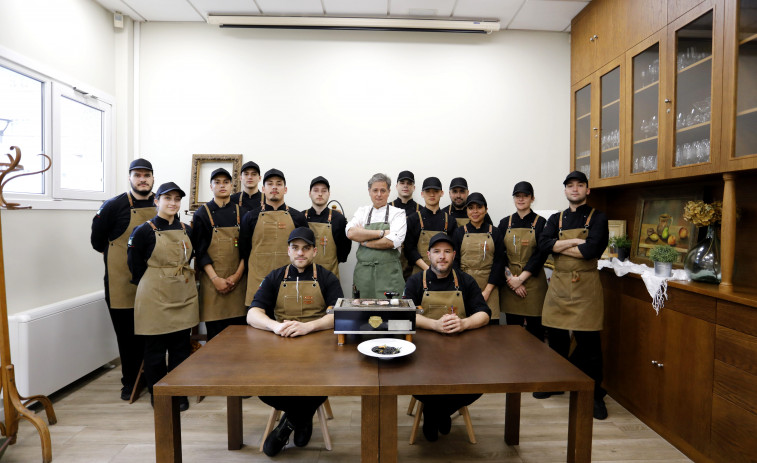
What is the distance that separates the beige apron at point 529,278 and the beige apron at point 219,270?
7.53ft

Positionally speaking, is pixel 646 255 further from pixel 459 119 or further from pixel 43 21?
pixel 43 21

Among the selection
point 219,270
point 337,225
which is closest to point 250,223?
point 219,270

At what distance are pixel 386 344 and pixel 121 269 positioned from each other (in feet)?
7.82

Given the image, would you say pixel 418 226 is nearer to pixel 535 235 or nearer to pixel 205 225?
pixel 535 235

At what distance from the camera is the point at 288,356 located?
5.73 ft

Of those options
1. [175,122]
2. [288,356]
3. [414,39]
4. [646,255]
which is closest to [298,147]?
[175,122]

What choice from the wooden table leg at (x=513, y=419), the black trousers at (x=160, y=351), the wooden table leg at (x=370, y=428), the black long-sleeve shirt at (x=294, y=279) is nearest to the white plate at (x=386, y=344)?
the wooden table leg at (x=370, y=428)

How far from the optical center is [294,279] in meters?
2.42

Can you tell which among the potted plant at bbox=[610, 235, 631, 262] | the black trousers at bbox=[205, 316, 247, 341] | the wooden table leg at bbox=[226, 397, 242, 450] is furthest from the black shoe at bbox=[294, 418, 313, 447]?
the potted plant at bbox=[610, 235, 631, 262]

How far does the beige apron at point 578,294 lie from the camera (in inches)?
115

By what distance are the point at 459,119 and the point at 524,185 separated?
4.11ft

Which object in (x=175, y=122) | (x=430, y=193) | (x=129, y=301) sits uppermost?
(x=175, y=122)

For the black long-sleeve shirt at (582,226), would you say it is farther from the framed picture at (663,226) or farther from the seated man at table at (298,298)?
the seated man at table at (298,298)

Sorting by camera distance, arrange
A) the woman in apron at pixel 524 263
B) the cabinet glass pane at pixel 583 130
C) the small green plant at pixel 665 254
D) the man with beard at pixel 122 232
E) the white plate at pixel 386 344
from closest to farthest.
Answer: the white plate at pixel 386 344
the small green plant at pixel 665 254
the man with beard at pixel 122 232
the woman in apron at pixel 524 263
the cabinet glass pane at pixel 583 130
